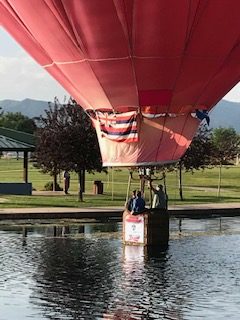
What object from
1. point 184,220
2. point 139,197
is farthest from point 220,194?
point 139,197

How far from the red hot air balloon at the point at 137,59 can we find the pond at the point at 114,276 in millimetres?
2671

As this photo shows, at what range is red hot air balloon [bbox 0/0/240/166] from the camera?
20625mm

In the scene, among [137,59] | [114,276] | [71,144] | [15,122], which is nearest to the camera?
[114,276]

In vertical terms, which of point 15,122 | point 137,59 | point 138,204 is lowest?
point 138,204

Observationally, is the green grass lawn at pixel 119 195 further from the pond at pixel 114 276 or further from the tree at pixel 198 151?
the pond at pixel 114 276

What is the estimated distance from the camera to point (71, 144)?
129 feet

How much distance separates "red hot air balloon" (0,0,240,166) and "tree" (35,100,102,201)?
50.3ft

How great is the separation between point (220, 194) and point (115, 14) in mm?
26964

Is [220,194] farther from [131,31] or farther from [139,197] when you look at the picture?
[131,31]

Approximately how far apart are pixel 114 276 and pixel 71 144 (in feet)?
71.2

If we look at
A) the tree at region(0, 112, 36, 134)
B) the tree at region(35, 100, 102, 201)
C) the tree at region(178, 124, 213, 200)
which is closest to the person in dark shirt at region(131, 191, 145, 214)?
the tree at region(35, 100, 102, 201)

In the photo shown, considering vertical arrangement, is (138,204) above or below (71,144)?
below

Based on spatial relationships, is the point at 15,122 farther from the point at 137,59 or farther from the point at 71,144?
the point at 137,59

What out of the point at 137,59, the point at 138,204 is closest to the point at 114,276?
the point at 138,204
